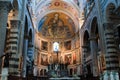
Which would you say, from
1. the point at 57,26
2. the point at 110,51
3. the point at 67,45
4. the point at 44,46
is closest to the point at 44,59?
the point at 44,46

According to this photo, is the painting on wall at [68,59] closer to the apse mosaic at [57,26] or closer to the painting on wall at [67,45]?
the painting on wall at [67,45]

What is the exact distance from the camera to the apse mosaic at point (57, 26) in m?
35.5

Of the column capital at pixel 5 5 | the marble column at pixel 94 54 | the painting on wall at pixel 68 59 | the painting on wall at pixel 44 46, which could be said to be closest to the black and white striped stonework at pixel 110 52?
the marble column at pixel 94 54

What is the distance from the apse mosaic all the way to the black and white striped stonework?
19.0 metres

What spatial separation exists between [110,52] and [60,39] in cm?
2146

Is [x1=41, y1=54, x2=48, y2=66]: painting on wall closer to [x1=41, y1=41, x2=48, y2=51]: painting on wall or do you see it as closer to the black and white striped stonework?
[x1=41, y1=41, x2=48, y2=51]: painting on wall

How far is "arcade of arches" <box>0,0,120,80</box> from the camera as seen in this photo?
1513 cm

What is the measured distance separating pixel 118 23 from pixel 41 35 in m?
20.9

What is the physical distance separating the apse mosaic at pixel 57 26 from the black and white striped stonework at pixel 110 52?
62.2ft

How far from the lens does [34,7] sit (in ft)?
92.5

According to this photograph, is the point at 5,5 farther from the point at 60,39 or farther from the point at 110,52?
the point at 60,39

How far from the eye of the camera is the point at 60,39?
36.5m

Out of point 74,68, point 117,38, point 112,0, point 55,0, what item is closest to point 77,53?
point 74,68

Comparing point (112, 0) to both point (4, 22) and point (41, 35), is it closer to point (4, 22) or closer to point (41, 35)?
point (4, 22)
